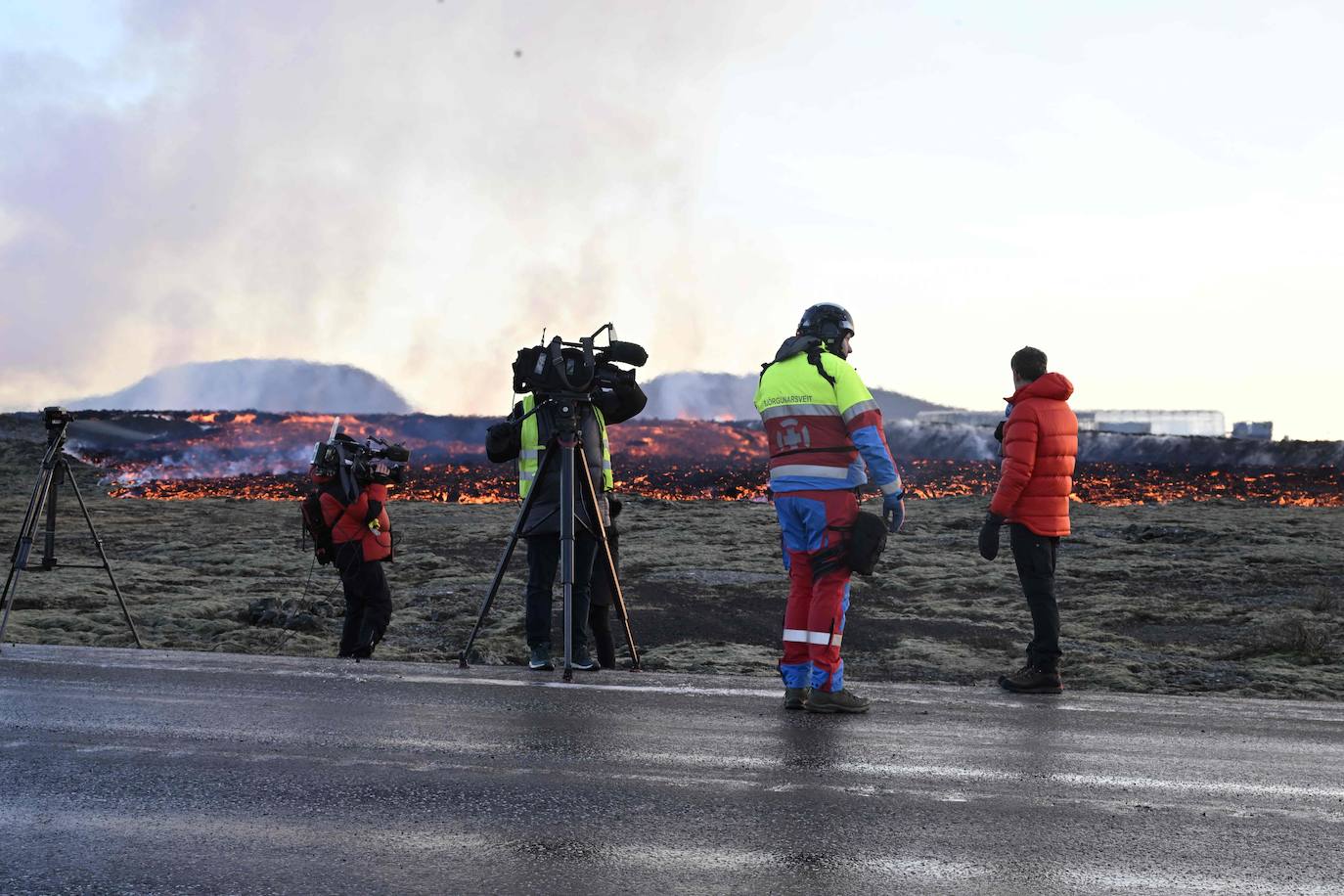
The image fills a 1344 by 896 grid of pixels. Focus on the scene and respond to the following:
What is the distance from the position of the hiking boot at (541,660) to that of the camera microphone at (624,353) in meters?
2.00

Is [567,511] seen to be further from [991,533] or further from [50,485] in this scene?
[50,485]

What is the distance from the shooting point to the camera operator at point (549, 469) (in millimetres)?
8836

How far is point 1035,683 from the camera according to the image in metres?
8.48

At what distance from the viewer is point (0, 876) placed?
4.04 m

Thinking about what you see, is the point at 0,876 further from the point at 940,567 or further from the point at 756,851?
the point at 940,567

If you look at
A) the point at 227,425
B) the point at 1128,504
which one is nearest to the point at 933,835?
the point at 1128,504

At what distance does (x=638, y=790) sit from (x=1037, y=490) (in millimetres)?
4481

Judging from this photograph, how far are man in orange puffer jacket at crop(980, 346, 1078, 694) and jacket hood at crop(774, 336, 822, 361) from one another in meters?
1.98

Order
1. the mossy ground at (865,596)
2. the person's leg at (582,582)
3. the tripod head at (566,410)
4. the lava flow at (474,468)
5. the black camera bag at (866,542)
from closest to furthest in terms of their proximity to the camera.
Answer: the black camera bag at (866,542) < the tripod head at (566,410) < the person's leg at (582,582) < the mossy ground at (865,596) < the lava flow at (474,468)

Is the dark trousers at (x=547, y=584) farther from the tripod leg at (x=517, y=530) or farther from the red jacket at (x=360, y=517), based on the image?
the red jacket at (x=360, y=517)

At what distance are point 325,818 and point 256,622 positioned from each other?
32.2ft

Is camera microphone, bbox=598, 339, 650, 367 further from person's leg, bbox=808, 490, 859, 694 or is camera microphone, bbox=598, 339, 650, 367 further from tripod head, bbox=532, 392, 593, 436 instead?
person's leg, bbox=808, 490, 859, 694

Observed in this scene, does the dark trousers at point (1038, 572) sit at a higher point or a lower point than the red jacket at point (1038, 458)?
lower

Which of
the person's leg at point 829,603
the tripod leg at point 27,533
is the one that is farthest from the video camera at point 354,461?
the person's leg at point 829,603
